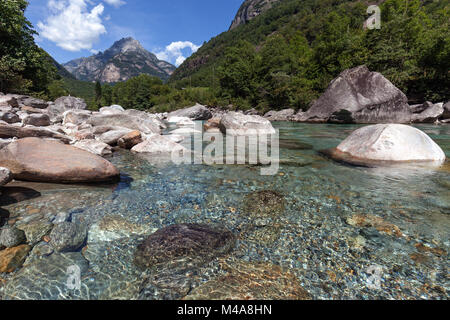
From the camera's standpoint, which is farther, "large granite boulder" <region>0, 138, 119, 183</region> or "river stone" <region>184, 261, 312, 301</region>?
"large granite boulder" <region>0, 138, 119, 183</region>

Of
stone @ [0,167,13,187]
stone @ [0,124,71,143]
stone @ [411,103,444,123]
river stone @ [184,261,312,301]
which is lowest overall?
river stone @ [184,261,312,301]

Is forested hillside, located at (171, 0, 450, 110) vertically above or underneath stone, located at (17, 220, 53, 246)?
above

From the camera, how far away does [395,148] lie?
5.05 metres

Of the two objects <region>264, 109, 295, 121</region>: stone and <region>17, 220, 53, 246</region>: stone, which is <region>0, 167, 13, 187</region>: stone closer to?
<region>17, 220, 53, 246</region>: stone

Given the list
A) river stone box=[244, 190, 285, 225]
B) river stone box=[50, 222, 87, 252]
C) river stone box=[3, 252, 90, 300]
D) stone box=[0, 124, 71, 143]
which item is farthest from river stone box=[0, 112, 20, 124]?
river stone box=[244, 190, 285, 225]

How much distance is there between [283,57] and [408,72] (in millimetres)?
18713

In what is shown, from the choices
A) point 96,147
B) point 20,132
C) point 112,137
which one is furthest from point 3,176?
point 112,137

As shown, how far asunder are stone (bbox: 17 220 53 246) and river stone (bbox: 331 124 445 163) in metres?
5.82

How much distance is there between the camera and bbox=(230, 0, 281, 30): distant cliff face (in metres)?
127

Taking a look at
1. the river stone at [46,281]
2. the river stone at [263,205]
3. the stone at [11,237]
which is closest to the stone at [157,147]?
the river stone at [263,205]

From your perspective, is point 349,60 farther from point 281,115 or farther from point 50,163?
point 50,163

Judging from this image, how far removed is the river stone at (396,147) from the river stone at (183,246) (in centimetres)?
446

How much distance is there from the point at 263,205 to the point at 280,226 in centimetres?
56

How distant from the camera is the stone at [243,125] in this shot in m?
9.91
